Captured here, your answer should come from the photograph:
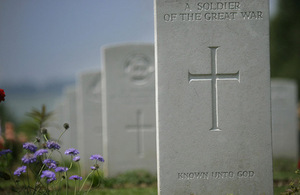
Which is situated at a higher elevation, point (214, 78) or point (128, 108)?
point (214, 78)

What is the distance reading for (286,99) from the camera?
11.7 metres

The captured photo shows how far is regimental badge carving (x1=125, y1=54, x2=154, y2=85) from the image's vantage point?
29.2 feet

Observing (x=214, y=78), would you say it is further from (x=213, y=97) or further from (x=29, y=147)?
(x=29, y=147)

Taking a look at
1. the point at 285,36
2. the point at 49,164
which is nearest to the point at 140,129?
the point at 49,164

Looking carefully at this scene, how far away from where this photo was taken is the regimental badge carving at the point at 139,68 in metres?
8.91

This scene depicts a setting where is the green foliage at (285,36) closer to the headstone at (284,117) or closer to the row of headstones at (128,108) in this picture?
the headstone at (284,117)

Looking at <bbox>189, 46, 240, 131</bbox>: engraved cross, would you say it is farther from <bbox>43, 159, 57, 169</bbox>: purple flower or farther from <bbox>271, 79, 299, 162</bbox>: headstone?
<bbox>271, 79, 299, 162</bbox>: headstone

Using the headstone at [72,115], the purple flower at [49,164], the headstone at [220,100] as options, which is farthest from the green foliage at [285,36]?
the purple flower at [49,164]

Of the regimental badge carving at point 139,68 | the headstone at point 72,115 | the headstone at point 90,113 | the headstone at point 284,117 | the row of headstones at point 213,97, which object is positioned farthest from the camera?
the headstone at point 72,115

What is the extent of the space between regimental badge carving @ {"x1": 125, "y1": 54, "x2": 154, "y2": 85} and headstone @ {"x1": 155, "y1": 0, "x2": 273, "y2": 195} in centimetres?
441

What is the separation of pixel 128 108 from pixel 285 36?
58.7ft

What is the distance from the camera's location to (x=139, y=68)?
895 cm

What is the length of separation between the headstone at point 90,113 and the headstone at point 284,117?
4.86 meters

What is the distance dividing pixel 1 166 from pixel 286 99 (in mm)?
8956
